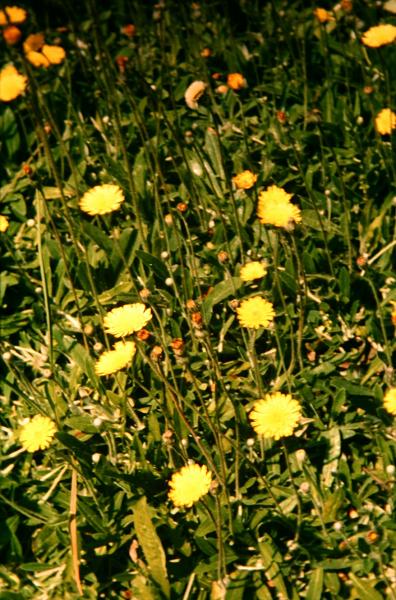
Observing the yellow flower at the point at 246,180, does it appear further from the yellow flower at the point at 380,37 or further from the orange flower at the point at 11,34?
the orange flower at the point at 11,34

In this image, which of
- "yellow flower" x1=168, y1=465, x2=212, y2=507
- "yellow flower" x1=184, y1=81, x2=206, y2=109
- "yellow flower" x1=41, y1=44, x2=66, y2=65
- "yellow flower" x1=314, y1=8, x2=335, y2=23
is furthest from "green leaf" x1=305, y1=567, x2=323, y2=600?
"yellow flower" x1=41, y1=44, x2=66, y2=65

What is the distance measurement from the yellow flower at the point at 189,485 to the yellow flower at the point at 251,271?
61 cm

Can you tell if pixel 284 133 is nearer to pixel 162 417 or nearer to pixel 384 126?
pixel 384 126

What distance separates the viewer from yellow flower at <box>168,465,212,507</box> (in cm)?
164

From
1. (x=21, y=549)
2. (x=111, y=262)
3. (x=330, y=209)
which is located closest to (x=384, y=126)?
(x=330, y=209)

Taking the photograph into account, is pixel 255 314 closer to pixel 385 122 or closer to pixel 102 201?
pixel 102 201

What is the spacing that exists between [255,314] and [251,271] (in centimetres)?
21

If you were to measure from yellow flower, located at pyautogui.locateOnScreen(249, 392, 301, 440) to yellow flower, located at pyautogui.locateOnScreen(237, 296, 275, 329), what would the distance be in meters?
0.21

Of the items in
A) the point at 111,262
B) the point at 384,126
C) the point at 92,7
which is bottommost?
the point at 111,262

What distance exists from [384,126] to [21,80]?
4.77 ft

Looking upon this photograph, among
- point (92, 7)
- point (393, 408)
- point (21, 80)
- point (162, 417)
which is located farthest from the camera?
point (21, 80)

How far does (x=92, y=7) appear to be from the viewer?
1.82m

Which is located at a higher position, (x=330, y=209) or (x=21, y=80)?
(x=21, y=80)

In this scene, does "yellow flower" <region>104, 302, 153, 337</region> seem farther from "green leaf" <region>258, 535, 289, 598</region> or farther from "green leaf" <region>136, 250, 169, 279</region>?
"green leaf" <region>258, 535, 289, 598</region>
